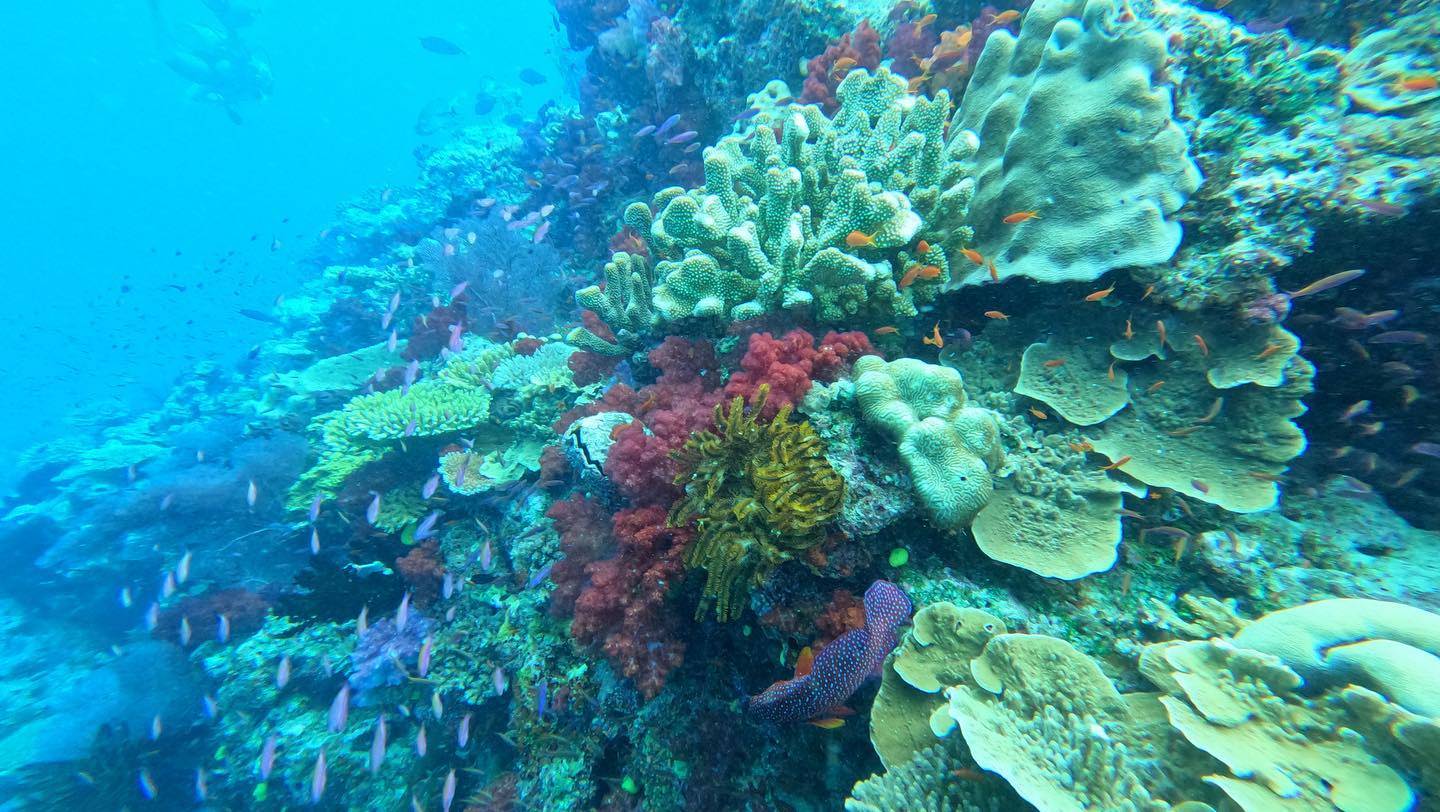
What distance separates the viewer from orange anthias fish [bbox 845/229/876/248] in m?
3.31

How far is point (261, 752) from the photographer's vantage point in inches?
247

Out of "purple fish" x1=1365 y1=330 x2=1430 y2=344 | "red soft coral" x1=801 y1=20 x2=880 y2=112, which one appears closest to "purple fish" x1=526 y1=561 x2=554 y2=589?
"purple fish" x1=1365 y1=330 x2=1430 y2=344

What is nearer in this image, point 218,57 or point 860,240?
point 860,240

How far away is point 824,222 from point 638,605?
285 cm

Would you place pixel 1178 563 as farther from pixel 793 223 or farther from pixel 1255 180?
pixel 793 223

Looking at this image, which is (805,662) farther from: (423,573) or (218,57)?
(218,57)

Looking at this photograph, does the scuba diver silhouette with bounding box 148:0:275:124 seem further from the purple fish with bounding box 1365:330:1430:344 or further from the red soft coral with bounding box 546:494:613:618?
the purple fish with bounding box 1365:330:1430:344

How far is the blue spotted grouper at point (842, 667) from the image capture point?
2.37 metres

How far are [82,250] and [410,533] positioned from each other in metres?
93.2

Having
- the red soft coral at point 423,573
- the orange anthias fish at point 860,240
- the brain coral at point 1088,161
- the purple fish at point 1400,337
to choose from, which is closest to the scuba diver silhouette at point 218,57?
the red soft coral at point 423,573

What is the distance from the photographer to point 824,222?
145 inches

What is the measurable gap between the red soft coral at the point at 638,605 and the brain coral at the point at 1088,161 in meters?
2.78

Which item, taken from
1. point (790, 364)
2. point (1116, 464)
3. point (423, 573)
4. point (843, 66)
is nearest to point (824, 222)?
point (790, 364)

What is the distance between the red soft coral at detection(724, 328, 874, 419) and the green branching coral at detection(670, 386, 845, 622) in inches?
9.1
